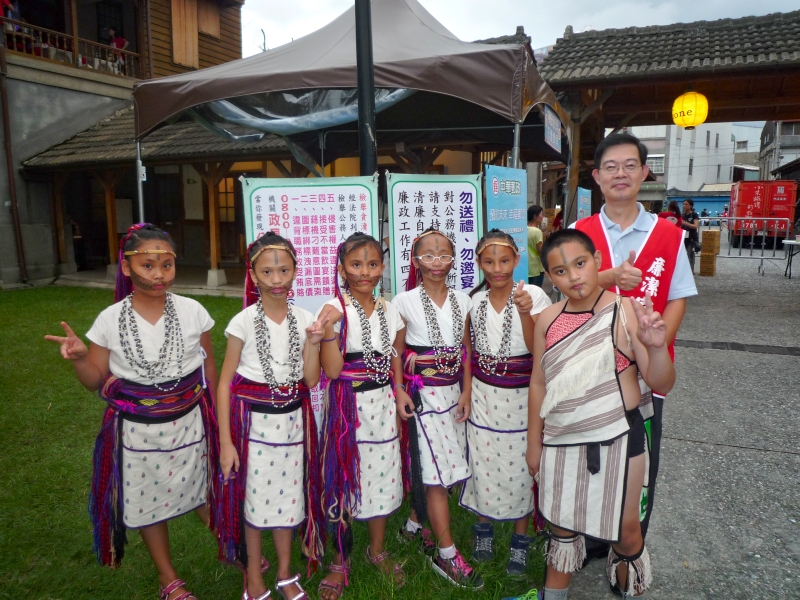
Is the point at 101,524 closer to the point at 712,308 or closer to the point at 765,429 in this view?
the point at 765,429

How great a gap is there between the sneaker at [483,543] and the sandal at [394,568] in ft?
1.16

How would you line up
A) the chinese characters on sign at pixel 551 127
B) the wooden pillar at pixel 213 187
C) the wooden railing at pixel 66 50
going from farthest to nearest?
the wooden railing at pixel 66 50 → the wooden pillar at pixel 213 187 → the chinese characters on sign at pixel 551 127

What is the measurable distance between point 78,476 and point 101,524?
1.45 m

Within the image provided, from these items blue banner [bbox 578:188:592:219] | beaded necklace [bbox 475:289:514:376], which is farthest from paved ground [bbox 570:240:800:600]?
blue banner [bbox 578:188:592:219]

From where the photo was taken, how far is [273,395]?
2.17 m

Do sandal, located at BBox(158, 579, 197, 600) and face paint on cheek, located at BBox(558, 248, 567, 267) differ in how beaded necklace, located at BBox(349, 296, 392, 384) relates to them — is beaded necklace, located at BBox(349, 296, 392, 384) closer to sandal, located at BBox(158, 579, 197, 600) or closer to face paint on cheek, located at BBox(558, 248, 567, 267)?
face paint on cheek, located at BBox(558, 248, 567, 267)

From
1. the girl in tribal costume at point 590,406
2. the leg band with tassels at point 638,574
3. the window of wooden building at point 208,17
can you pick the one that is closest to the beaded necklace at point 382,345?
the girl in tribal costume at point 590,406

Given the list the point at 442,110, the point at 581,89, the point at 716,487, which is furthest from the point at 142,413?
the point at 581,89

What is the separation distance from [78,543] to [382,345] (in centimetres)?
189

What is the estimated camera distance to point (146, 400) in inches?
84.0

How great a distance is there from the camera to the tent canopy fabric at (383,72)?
10.1 feet

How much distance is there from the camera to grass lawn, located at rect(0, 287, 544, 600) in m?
2.40

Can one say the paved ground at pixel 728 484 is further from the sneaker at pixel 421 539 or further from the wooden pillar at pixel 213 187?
the wooden pillar at pixel 213 187

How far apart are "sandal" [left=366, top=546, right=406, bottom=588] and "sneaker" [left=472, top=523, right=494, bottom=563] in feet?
1.16
